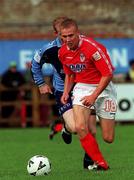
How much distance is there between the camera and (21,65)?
1007 inches

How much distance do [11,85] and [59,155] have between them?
10.6 metres

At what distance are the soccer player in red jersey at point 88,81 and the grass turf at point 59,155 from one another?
0.48 meters

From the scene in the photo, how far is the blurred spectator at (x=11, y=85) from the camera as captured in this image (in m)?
24.2

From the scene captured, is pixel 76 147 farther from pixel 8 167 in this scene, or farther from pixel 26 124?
pixel 26 124

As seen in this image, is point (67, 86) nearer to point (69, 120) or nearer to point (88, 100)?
point (69, 120)

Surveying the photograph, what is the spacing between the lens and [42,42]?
25844 mm

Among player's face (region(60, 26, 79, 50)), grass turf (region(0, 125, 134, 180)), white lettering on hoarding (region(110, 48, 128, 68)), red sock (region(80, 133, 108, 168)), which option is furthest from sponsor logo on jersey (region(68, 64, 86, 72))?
white lettering on hoarding (region(110, 48, 128, 68))

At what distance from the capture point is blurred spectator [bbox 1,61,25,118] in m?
24.2

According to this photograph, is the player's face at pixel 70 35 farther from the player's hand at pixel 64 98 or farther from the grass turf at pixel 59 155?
the grass turf at pixel 59 155

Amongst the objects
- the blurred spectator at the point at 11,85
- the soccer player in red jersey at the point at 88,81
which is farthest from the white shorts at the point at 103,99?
the blurred spectator at the point at 11,85

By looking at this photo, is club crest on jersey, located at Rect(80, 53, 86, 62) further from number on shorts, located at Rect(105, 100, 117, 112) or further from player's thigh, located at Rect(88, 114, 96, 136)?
player's thigh, located at Rect(88, 114, 96, 136)

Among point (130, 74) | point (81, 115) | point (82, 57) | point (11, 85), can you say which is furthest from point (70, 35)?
point (130, 74)

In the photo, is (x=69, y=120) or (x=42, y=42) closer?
(x=69, y=120)

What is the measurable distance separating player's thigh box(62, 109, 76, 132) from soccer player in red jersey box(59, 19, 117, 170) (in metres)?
0.76
